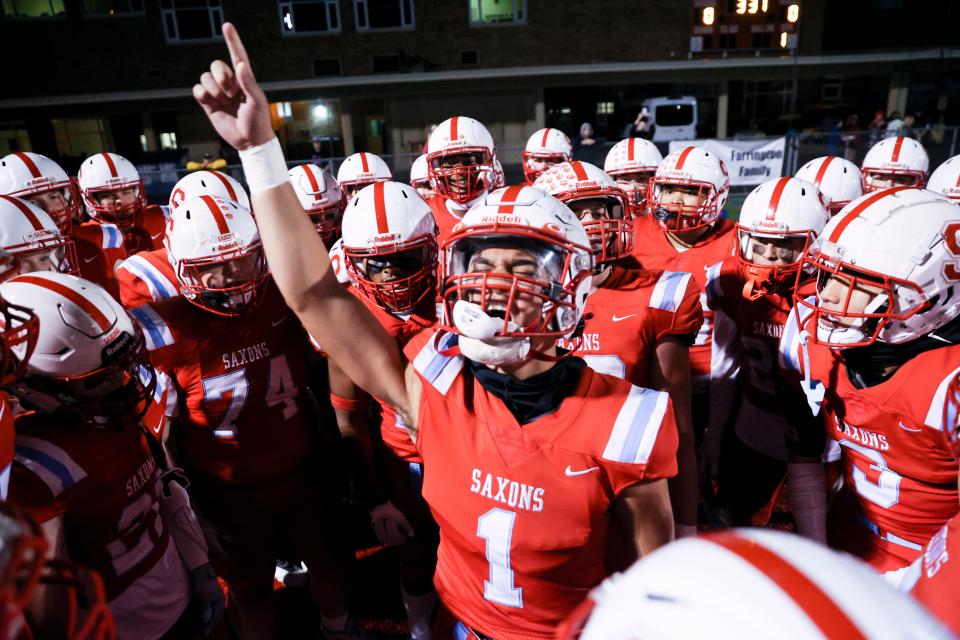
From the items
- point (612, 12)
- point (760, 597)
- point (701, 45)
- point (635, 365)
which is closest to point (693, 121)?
point (701, 45)

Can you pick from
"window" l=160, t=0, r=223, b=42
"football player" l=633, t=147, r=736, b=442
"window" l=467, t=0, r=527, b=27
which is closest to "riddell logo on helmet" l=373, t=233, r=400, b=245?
"football player" l=633, t=147, r=736, b=442

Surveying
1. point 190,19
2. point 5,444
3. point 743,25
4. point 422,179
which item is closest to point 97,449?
point 5,444

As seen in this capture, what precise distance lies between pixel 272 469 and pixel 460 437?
1.60 m

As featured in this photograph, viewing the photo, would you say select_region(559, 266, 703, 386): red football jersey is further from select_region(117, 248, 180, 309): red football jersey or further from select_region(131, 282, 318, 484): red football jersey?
select_region(117, 248, 180, 309): red football jersey

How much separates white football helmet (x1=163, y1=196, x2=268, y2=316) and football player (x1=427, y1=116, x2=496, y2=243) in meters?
2.26

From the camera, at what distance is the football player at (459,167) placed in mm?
5164

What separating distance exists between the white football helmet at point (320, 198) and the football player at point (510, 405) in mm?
3130

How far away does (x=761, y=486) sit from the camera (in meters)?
3.60

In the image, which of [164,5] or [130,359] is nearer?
[130,359]

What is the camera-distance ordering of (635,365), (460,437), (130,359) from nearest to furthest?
(460,437) → (130,359) → (635,365)

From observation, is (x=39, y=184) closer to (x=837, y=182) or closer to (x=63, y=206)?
(x=63, y=206)

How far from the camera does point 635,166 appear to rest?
587cm

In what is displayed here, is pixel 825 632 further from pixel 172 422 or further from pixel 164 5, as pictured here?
pixel 164 5

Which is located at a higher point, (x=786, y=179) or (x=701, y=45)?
(x=701, y=45)
